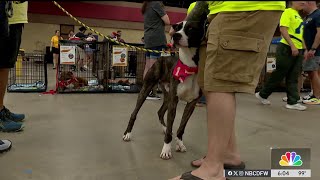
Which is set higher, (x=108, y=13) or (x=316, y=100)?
(x=108, y=13)

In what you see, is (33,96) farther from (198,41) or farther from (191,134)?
(198,41)

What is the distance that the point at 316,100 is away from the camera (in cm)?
534

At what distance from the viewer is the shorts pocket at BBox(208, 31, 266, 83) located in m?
1.67

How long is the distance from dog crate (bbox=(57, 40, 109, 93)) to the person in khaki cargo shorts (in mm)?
4282

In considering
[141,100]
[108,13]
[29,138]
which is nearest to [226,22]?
[141,100]

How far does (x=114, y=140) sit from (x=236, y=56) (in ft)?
4.83

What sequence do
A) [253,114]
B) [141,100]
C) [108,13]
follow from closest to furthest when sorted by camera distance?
[141,100], [253,114], [108,13]

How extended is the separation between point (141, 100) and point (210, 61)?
1.29 meters

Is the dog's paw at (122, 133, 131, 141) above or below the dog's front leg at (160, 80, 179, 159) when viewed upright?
below

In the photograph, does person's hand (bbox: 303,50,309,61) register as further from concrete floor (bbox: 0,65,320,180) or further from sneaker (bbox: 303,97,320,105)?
concrete floor (bbox: 0,65,320,180)

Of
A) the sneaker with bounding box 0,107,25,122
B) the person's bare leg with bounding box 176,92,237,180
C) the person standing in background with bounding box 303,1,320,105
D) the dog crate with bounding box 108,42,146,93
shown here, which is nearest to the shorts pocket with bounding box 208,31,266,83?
the person's bare leg with bounding box 176,92,237,180

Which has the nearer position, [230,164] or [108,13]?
[230,164]

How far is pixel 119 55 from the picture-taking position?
19.5 ft

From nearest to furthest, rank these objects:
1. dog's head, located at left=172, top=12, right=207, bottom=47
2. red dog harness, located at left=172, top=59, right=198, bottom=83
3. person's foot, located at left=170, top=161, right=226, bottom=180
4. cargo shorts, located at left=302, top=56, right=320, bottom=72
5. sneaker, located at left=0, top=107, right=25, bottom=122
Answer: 1. person's foot, located at left=170, top=161, right=226, bottom=180
2. dog's head, located at left=172, top=12, right=207, bottom=47
3. red dog harness, located at left=172, top=59, right=198, bottom=83
4. sneaker, located at left=0, top=107, right=25, bottom=122
5. cargo shorts, located at left=302, top=56, right=320, bottom=72
